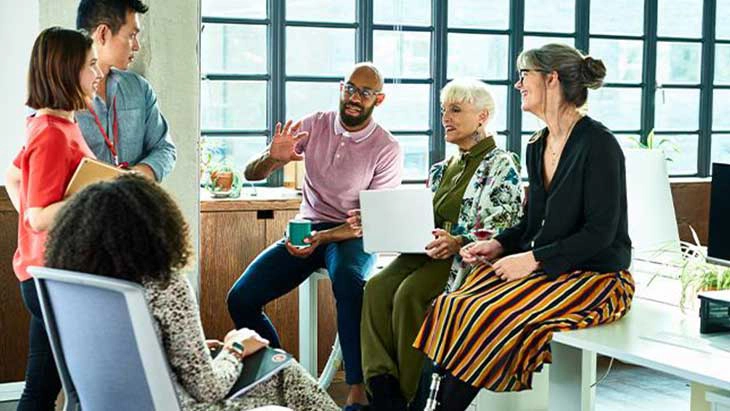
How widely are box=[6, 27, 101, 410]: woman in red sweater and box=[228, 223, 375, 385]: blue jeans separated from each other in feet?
4.37

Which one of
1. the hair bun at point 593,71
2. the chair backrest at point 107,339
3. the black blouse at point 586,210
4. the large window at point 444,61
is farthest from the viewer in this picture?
the large window at point 444,61

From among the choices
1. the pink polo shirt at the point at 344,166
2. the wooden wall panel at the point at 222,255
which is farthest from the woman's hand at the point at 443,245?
the wooden wall panel at the point at 222,255

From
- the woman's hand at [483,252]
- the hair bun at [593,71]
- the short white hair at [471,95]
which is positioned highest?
the hair bun at [593,71]

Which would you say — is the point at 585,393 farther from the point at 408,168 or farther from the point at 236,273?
the point at 408,168

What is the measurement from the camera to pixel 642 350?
2.95m

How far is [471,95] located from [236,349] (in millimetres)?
1774

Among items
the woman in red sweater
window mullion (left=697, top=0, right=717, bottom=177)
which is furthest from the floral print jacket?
window mullion (left=697, top=0, right=717, bottom=177)

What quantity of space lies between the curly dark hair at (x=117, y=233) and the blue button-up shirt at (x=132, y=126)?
1.26 meters

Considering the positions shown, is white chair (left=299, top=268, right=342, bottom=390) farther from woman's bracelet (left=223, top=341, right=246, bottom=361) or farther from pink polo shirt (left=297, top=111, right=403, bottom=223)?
woman's bracelet (left=223, top=341, right=246, bottom=361)

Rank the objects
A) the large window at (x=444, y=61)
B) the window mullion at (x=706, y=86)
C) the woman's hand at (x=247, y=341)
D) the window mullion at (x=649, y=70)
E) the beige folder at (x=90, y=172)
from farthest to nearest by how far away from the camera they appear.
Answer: the window mullion at (x=706, y=86)
the window mullion at (x=649, y=70)
the large window at (x=444, y=61)
the beige folder at (x=90, y=172)
the woman's hand at (x=247, y=341)

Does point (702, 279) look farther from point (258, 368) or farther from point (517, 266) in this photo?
point (258, 368)

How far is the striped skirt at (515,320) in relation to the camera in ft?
10.9

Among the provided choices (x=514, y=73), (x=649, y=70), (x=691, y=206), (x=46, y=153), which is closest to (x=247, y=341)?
(x=46, y=153)

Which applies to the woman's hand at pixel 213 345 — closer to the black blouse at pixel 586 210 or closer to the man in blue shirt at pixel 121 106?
the man in blue shirt at pixel 121 106
